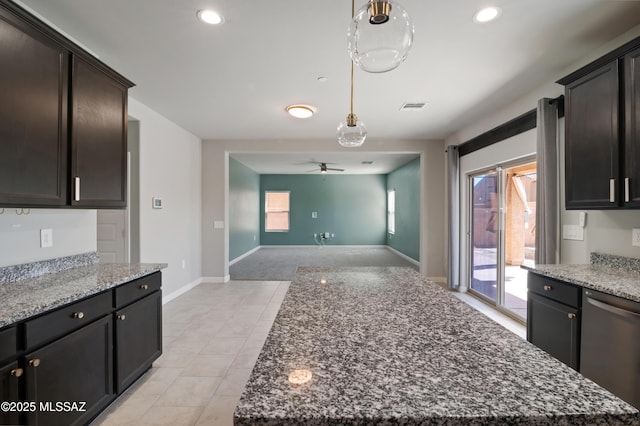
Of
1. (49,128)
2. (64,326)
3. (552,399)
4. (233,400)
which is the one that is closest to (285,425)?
(552,399)

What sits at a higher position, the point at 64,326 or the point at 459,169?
the point at 459,169

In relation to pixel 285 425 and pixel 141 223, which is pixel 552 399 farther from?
pixel 141 223

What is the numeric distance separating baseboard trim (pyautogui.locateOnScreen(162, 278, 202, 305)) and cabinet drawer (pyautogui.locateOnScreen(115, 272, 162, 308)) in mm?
2078

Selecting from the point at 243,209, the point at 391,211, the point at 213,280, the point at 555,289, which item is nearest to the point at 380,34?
the point at 555,289

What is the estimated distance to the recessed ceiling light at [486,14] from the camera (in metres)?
1.97

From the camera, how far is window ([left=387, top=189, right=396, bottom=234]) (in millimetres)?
9367

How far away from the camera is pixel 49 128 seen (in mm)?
1804

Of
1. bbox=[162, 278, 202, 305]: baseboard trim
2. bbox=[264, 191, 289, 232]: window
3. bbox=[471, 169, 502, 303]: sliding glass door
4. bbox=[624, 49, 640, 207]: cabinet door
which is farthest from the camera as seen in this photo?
bbox=[264, 191, 289, 232]: window

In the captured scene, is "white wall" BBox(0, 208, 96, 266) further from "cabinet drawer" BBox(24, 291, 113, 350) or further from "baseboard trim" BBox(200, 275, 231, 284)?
"baseboard trim" BBox(200, 275, 231, 284)

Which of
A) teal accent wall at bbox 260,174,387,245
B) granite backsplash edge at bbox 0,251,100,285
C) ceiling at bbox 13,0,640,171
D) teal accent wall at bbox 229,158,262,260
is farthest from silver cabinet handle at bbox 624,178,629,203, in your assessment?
teal accent wall at bbox 260,174,387,245

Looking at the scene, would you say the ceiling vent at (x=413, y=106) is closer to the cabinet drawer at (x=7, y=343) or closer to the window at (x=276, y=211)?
the cabinet drawer at (x=7, y=343)

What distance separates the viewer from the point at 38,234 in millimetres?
2086

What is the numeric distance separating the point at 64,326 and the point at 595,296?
3.04 metres

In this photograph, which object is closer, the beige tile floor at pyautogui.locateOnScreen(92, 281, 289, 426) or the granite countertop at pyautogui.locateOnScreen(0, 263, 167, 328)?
the granite countertop at pyautogui.locateOnScreen(0, 263, 167, 328)
